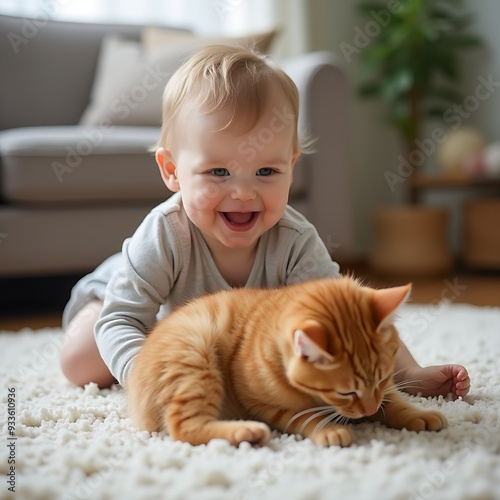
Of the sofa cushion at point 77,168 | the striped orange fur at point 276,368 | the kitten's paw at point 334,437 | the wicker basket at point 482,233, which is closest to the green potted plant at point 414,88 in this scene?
the wicker basket at point 482,233

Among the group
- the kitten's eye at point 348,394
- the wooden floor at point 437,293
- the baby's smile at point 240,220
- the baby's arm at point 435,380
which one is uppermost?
the baby's smile at point 240,220

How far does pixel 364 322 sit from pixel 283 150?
43 cm

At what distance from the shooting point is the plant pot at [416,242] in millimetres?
3213

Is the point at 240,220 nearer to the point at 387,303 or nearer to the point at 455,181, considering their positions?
the point at 387,303

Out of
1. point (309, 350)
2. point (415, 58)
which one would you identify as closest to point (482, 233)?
point (415, 58)

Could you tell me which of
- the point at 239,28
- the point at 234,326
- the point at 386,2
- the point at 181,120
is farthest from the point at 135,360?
the point at 386,2

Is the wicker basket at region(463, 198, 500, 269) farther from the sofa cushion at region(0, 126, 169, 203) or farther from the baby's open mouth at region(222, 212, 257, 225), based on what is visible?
the baby's open mouth at region(222, 212, 257, 225)

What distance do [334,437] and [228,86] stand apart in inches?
24.8

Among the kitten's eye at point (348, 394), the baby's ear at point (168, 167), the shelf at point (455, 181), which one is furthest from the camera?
the shelf at point (455, 181)

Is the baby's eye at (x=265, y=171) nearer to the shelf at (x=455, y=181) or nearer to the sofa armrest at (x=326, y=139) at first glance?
the sofa armrest at (x=326, y=139)

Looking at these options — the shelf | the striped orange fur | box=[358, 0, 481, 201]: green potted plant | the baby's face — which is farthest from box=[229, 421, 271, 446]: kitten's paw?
box=[358, 0, 481, 201]: green potted plant

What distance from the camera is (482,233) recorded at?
10.4ft

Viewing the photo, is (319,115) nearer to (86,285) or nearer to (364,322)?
(86,285)

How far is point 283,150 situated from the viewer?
46.4 inches
